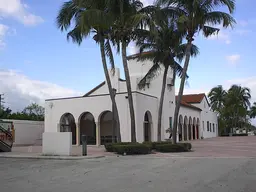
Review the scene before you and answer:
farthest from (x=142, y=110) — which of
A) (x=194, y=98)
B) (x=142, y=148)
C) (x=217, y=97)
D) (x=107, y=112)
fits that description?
(x=217, y=97)

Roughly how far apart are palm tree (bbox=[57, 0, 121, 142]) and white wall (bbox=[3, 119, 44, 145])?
577 inches

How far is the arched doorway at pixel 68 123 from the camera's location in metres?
31.9

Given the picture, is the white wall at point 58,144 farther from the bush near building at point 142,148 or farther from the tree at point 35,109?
the tree at point 35,109

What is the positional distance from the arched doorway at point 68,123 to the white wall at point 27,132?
4.53m

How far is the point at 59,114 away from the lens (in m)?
31.5

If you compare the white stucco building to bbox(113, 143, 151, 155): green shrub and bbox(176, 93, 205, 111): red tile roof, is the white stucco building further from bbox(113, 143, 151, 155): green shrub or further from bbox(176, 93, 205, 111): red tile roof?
bbox(176, 93, 205, 111): red tile roof

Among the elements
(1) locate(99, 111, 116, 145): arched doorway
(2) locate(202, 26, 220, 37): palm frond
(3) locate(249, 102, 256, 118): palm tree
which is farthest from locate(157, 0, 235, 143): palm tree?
(3) locate(249, 102, 256, 118): palm tree

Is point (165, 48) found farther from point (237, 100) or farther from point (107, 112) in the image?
point (237, 100)

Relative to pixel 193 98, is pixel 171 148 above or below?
below

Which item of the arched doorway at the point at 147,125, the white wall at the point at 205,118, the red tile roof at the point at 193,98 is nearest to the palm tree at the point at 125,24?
the arched doorway at the point at 147,125

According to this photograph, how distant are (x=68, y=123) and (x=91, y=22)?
54.2ft

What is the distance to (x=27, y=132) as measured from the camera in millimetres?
34688

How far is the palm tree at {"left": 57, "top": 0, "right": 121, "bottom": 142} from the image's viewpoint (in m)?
18.7

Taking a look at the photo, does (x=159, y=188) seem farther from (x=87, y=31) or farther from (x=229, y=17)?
(x=229, y=17)
